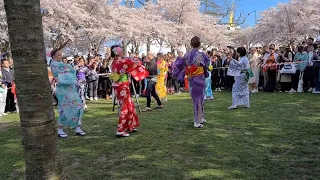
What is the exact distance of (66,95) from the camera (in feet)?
20.7

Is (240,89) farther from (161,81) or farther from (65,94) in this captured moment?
(65,94)

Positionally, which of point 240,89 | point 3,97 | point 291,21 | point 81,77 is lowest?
point 3,97

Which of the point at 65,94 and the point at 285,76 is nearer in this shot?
the point at 65,94

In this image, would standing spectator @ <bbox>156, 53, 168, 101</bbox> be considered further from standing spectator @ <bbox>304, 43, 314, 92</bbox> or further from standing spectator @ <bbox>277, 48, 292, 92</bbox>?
standing spectator @ <bbox>304, 43, 314, 92</bbox>

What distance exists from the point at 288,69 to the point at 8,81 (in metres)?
9.93

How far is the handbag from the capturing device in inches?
489

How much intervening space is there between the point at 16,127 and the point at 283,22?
104 ft

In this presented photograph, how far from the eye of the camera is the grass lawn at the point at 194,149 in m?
4.02

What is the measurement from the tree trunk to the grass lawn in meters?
1.89

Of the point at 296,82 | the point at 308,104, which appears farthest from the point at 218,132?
the point at 296,82

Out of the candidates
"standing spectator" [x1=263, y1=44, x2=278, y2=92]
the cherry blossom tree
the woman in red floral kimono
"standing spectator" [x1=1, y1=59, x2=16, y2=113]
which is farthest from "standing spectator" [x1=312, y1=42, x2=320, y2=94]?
the cherry blossom tree

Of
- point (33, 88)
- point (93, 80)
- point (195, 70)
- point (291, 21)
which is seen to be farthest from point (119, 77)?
point (291, 21)

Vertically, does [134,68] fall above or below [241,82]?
above

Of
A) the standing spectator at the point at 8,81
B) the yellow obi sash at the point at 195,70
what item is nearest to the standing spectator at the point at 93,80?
the standing spectator at the point at 8,81
